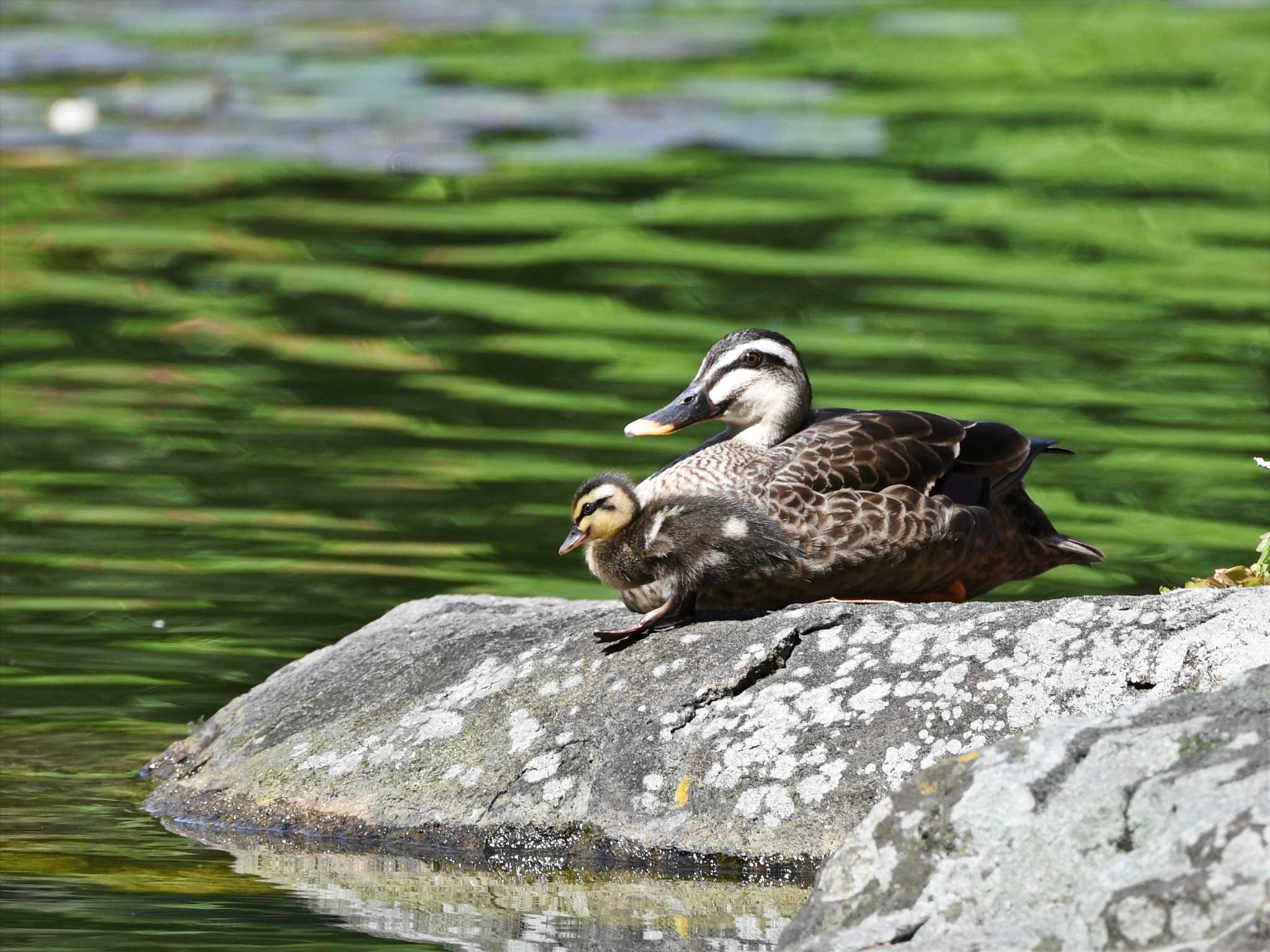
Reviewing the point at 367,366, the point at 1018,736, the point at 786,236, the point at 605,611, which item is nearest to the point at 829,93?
the point at 786,236

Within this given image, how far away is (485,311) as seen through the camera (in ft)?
48.3

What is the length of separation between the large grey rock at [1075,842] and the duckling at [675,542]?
1818 millimetres

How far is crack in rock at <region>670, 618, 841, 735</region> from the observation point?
224 inches

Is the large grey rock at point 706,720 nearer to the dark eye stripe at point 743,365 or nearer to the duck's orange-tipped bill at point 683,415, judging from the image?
the duck's orange-tipped bill at point 683,415

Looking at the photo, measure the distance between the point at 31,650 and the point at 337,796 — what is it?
2656 mm

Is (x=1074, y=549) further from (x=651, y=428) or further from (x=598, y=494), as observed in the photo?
(x=598, y=494)

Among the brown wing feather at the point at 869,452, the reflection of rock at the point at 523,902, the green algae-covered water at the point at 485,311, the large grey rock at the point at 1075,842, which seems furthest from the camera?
the green algae-covered water at the point at 485,311

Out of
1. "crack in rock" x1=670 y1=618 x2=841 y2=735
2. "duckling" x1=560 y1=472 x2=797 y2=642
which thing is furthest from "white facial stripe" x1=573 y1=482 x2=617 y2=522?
"crack in rock" x1=670 y1=618 x2=841 y2=735

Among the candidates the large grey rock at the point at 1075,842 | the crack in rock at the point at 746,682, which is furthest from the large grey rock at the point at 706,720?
the large grey rock at the point at 1075,842

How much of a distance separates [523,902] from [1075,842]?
166 centimetres

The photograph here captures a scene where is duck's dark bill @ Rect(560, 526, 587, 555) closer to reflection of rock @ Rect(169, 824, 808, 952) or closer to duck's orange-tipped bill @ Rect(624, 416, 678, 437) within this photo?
duck's orange-tipped bill @ Rect(624, 416, 678, 437)

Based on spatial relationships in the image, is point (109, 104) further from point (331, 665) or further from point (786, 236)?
point (331, 665)

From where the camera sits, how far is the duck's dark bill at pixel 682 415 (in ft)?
22.5

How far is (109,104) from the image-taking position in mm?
22922
